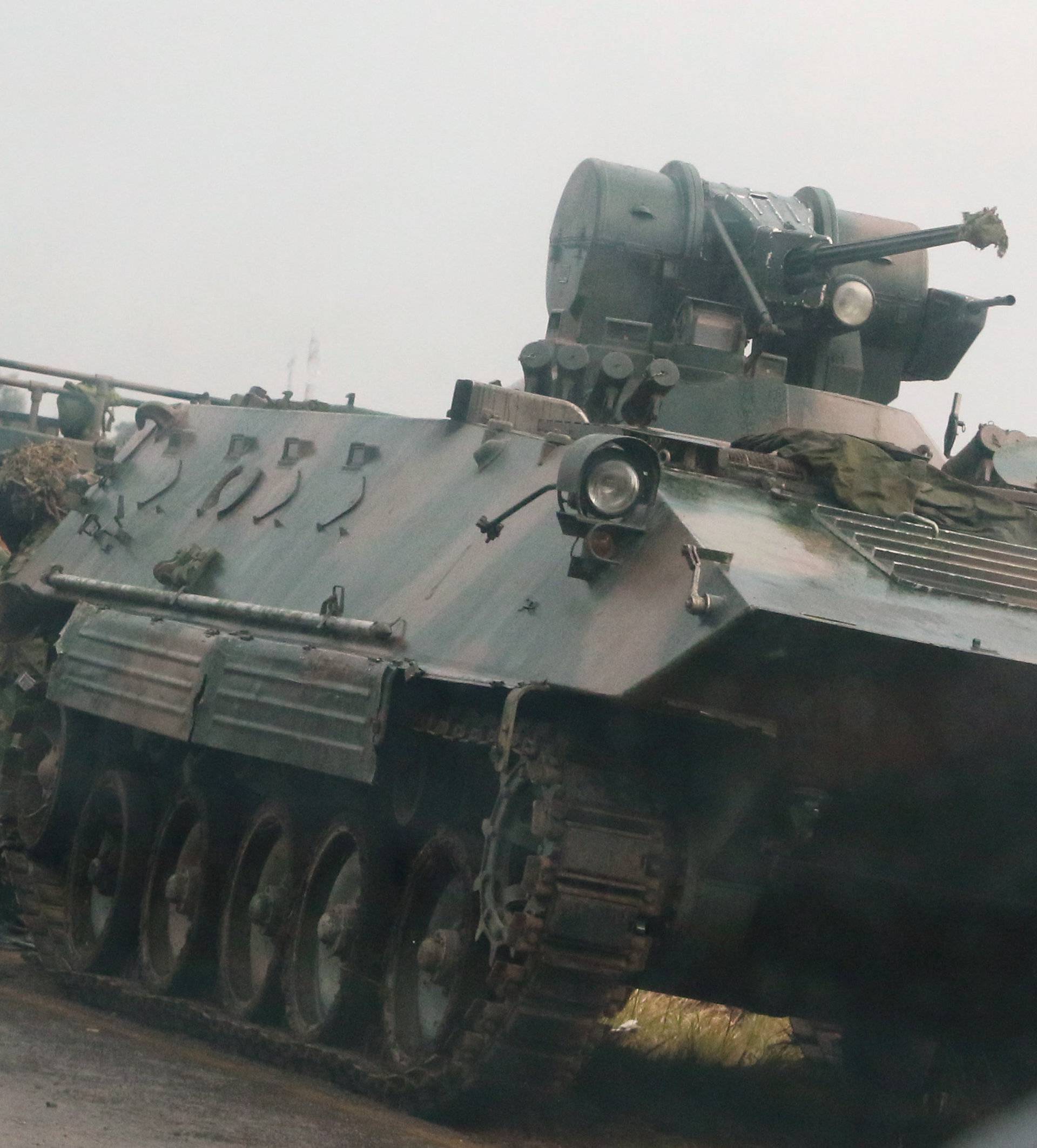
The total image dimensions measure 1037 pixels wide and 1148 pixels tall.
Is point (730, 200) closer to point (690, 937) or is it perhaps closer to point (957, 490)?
Result: point (957, 490)

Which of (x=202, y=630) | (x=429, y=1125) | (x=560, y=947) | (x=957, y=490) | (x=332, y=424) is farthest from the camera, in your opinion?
(x=332, y=424)

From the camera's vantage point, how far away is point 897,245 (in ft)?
33.4

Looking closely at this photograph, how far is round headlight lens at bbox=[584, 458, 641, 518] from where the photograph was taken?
7379 mm

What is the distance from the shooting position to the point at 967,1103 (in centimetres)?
890

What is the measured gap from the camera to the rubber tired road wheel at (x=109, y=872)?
11180mm

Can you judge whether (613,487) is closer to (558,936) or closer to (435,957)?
(558,936)

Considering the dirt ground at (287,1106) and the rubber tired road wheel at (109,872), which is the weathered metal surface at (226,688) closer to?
the rubber tired road wheel at (109,872)

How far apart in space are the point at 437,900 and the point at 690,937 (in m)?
1.51

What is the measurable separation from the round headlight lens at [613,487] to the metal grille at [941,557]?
0.74 m

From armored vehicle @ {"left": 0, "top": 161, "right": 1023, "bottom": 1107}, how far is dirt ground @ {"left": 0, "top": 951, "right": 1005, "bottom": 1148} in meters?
0.23

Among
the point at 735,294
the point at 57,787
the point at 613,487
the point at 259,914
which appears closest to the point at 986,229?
the point at 735,294

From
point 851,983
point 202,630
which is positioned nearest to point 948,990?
point 851,983

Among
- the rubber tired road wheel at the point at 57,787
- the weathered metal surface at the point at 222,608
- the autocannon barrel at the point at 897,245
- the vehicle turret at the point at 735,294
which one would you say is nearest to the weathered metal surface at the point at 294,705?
the weathered metal surface at the point at 222,608

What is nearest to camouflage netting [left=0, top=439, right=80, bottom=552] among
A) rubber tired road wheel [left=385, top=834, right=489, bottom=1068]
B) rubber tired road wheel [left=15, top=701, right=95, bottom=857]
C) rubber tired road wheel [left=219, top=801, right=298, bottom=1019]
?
rubber tired road wheel [left=15, top=701, right=95, bottom=857]
